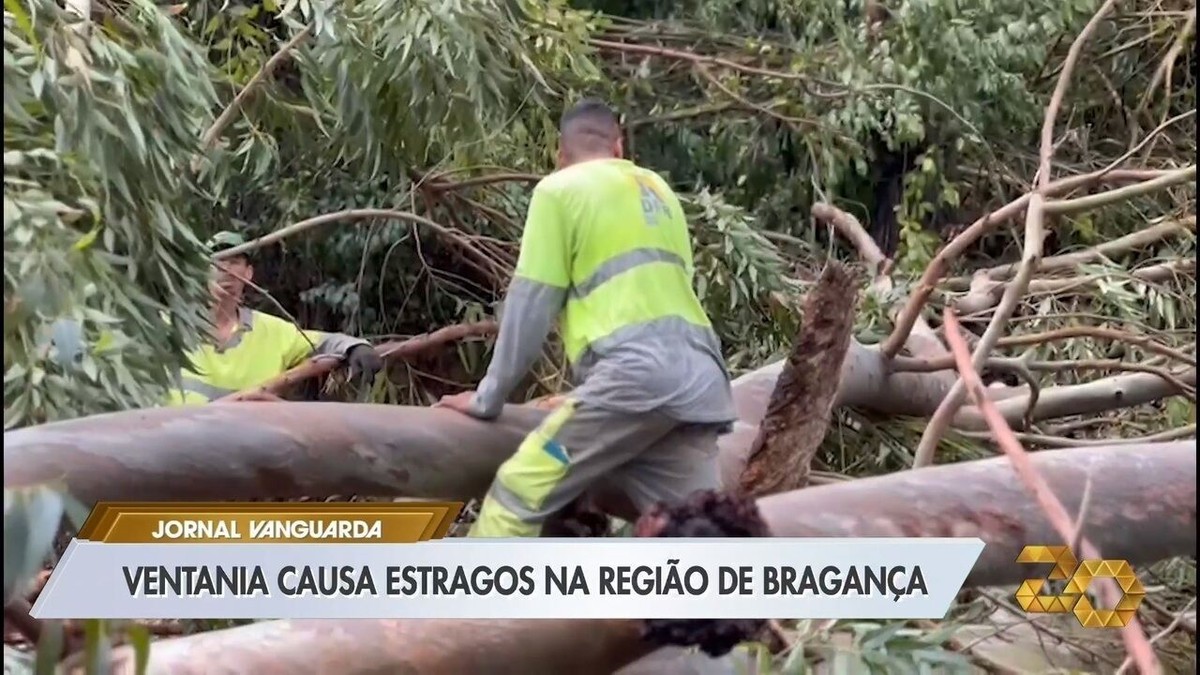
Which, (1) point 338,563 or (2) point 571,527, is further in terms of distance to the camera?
(2) point 571,527

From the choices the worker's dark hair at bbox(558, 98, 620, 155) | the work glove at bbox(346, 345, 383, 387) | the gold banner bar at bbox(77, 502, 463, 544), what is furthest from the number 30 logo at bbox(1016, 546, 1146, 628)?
the work glove at bbox(346, 345, 383, 387)

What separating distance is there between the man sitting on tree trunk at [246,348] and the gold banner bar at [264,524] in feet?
2.01

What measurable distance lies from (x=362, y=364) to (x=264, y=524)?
2.67 ft

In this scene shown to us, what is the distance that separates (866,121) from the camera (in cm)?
291

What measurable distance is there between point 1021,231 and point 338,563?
176cm

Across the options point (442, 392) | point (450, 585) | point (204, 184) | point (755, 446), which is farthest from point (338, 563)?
point (204, 184)

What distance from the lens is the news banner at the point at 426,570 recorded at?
1.23 m

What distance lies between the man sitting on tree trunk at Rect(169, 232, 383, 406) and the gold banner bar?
0.61 meters

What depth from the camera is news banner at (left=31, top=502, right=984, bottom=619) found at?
1229mm

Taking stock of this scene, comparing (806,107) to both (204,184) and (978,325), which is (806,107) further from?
(204,184)

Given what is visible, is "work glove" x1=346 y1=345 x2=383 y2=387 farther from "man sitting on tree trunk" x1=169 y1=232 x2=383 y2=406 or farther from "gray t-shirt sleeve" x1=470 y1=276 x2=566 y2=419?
"gray t-shirt sleeve" x1=470 y1=276 x2=566 y2=419

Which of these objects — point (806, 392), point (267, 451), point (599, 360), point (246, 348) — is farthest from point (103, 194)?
point (806, 392)

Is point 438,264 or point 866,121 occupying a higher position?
point 866,121

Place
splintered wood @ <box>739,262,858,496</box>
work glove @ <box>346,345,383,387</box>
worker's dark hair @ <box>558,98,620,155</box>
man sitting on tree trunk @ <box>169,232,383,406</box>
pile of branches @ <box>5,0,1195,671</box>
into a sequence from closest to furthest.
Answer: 1. pile of branches @ <box>5,0,1195,671</box>
2. worker's dark hair @ <box>558,98,620,155</box>
3. splintered wood @ <box>739,262,858,496</box>
4. man sitting on tree trunk @ <box>169,232,383,406</box>
5. work glove @ <box>346,345,383,387</box>
